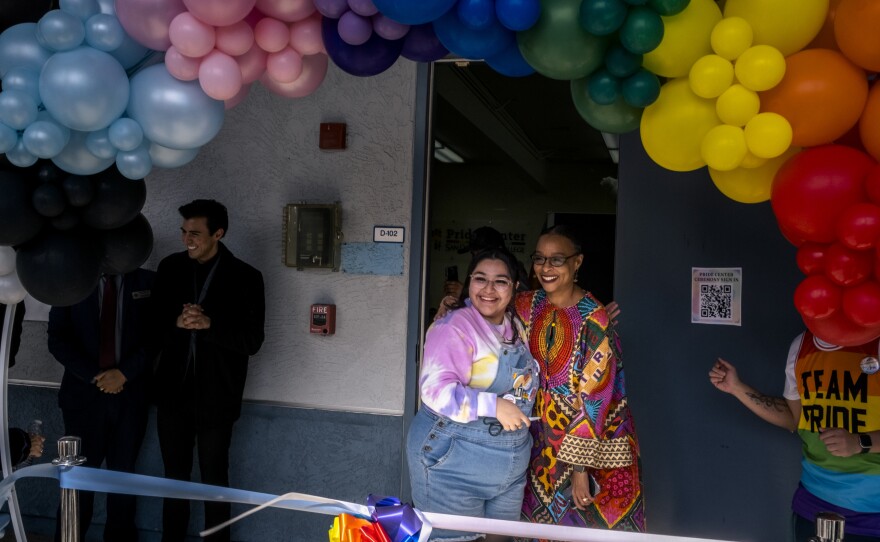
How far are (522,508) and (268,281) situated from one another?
6.11ft

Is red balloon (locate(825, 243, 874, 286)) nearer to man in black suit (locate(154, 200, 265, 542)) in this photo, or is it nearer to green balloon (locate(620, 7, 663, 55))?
green balloon (locate(620, 7, 663, 55))

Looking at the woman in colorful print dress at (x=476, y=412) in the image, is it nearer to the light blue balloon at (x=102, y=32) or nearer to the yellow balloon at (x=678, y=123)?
the yellow balloon at (x=678, y=123)

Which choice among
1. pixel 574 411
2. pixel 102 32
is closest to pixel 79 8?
pixel 102 32

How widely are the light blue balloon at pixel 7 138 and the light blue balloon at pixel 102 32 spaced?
0.32 meters

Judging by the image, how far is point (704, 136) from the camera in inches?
73.4

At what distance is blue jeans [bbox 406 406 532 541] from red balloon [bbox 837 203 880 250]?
1.17 metres

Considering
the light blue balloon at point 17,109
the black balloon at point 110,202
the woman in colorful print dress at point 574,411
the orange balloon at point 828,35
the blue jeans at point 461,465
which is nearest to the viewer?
the orange balloon at point 828,35

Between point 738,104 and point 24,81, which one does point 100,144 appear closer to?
point 24,81

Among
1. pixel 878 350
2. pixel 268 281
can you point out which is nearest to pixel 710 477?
pixel 878 350

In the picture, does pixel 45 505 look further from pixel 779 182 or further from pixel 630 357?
pixel 779 182

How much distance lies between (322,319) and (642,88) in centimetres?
223

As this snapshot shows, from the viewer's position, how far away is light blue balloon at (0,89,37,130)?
193 centimetres

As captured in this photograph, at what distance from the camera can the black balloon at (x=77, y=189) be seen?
2098 mm

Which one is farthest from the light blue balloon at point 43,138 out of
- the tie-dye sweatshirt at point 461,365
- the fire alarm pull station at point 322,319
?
the fire alarm pull station at point 322,319
